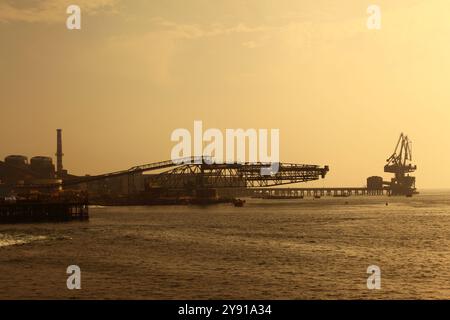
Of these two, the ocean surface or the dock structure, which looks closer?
the ocean surface

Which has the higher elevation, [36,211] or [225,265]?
[36,211]

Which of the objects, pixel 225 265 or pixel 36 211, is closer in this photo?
pixel 225 265

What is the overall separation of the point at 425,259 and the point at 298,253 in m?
12.0

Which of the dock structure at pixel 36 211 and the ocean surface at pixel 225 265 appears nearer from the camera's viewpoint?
the ocean surface at pixel 225 265

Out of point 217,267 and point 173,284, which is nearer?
point 173,284

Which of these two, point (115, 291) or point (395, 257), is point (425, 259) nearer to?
point (395, 257)
